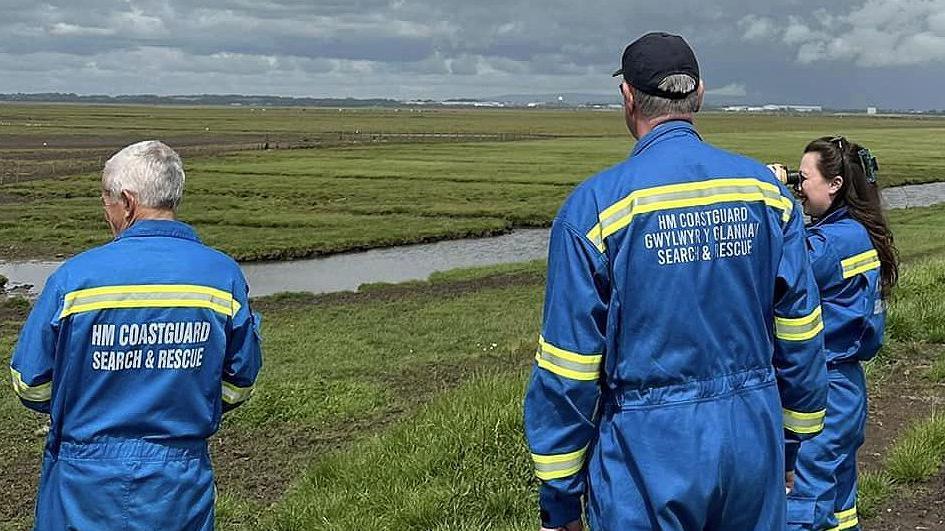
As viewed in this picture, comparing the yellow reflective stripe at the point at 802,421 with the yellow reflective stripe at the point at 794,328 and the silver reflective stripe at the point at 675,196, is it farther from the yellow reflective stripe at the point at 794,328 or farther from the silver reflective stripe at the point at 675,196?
the silver reflective stripe at the point at 675,196

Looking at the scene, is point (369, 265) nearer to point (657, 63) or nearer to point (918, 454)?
point (918, 454)

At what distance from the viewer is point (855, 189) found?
4.92 meters

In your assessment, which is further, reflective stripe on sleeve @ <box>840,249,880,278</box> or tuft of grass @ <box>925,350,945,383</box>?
tuft of grass @ <box>925,350,945,383</box>

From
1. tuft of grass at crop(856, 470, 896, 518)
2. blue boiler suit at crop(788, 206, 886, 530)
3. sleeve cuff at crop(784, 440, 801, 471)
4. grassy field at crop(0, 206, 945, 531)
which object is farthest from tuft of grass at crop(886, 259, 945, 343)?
sleeve cuff at crop(784, 440, 801, 471)

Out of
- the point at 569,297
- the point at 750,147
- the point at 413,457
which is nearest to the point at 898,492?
the point at 413,457

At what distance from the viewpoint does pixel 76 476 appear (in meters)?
3.62

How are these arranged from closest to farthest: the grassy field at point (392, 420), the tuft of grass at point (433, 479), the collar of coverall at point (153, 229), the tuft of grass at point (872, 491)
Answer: the collar of coverall at point (153, 229)
the tuft of grass at point (433, 479)
the tuft of grass at point (872, 491)
the grassy field at point (392, 420)

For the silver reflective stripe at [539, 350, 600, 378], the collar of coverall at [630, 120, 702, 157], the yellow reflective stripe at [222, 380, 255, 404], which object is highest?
the collar of coverall at [630, 120, 702, 157]

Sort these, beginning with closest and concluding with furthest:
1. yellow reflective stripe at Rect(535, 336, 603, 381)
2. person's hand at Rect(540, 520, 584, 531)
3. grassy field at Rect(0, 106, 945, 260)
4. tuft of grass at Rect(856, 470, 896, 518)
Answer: yellow reflective stripe at Rect(535, 336, 603, 381)
person's hand at Rect(540, 520, 584, 531)
tuft of grass at Rect(856, 470, 896, 518)
grassy field at Rect(0, 106, 945, 260)

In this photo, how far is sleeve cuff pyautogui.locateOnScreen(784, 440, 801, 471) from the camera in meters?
3.54

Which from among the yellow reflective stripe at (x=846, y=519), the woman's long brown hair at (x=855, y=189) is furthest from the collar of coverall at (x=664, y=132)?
the yellow reflective stripe at (x=846, y=519)

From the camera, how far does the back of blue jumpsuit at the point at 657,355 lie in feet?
10.1

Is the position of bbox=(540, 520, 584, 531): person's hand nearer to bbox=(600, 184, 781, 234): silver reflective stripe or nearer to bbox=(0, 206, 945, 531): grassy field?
bbox=(600, 184, 781, 234): silver reflective stripe

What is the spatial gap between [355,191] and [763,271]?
43.1m
